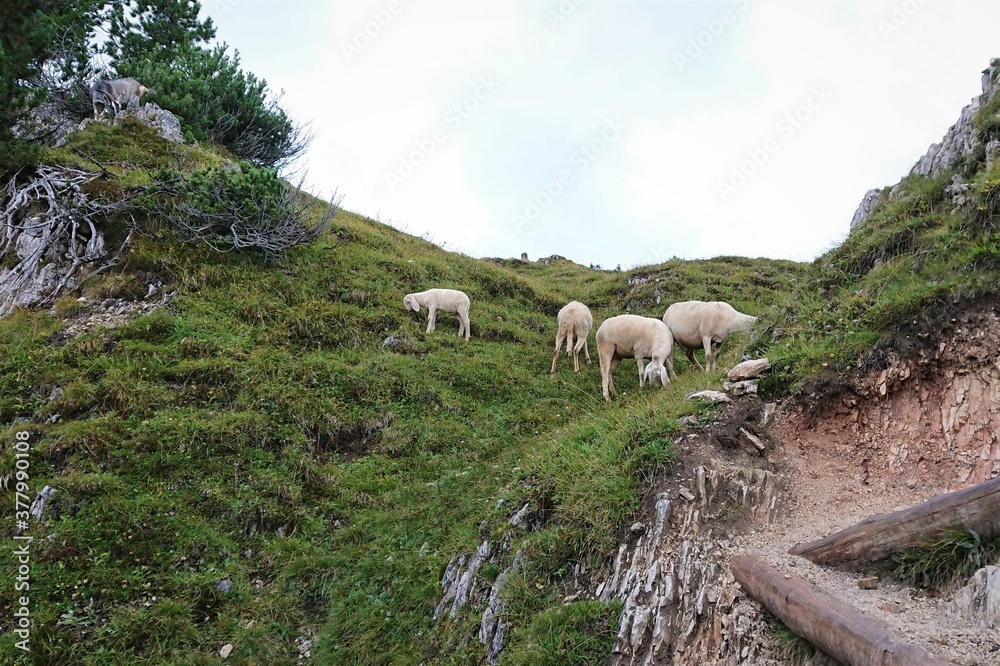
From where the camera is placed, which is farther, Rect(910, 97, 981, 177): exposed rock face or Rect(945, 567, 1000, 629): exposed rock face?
Rect(910, 97, 981, 177): exposed rock face

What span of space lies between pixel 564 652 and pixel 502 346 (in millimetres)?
10266

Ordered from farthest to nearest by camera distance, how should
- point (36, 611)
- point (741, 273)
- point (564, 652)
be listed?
point (741, 273) < point (36, 611) < point (564, 652)

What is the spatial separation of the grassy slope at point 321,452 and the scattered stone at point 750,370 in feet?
0.80

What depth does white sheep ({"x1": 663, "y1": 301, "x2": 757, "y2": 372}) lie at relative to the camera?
13.5 metres

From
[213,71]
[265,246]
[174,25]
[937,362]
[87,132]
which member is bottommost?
[937,362]

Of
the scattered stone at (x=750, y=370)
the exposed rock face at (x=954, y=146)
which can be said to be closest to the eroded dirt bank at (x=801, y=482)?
the scattered stone at (x=750, y=370)

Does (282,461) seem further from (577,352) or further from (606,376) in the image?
(577,352)

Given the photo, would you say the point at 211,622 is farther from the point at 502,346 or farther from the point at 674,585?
→ the point at 502,346

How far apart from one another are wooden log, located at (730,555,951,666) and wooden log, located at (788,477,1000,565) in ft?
1.74

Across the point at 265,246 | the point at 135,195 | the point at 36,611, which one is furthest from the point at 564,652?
the point at 135,195

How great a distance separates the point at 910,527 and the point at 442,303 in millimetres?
12384

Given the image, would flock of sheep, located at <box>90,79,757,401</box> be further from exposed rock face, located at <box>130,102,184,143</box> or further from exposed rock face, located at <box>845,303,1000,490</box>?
exposed rock face, located at <box>130,102,184,143</box>

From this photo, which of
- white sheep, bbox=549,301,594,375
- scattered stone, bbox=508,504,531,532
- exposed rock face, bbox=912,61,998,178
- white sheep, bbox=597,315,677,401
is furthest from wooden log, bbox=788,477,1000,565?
white sheep, bbox=549,301,594,375

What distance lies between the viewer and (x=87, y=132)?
17.7 metres
